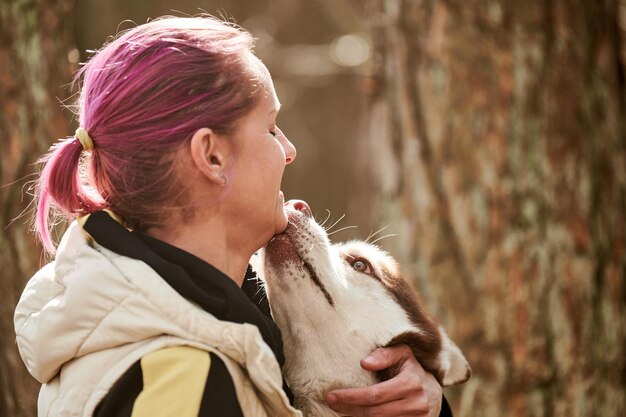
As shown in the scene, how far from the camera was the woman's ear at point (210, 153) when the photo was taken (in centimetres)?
201

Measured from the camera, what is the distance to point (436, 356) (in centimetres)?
274

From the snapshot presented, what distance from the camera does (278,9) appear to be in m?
11.1

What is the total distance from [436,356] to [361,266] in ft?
1.27

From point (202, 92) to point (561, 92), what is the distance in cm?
282

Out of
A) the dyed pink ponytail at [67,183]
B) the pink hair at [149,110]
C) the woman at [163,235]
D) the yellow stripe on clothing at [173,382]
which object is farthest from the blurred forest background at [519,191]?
the yellow stripe on clothing at [173,382]

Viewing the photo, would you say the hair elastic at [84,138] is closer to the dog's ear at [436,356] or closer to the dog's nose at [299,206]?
the dog's nose at [299,206]

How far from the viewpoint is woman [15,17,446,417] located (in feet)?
5.93

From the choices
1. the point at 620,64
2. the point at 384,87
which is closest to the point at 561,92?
the point at 620,64

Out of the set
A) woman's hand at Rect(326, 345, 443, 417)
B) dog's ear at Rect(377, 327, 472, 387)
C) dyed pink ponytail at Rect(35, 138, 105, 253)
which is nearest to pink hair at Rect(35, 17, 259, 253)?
dyed pink ponytail at Rect(35, 138, 105, 253)

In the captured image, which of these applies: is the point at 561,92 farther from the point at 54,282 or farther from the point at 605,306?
the point at 54,282

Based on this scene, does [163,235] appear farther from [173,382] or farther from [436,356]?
[436,356]

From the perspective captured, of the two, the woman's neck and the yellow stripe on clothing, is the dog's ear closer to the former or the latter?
the woman's neck

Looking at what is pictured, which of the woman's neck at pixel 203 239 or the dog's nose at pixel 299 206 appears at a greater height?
the woman's neck at pixel 203 239

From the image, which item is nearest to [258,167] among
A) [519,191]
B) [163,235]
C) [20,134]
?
[163,235]
